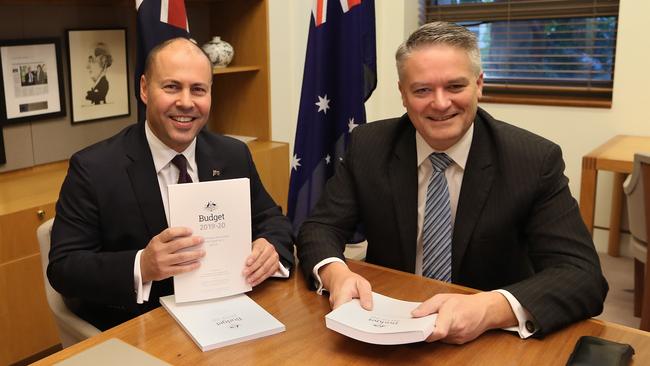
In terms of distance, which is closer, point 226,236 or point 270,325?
point 270,325

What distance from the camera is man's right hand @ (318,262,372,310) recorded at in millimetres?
1406

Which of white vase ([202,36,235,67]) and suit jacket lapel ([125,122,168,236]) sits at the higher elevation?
white vase ([202,36,235,67])

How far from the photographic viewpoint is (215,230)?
145cm

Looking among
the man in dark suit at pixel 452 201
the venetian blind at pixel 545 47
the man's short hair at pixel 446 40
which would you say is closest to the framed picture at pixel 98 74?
the man in dark suit at pixel 452 201

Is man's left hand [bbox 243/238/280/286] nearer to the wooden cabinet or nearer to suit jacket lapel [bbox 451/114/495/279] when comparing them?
suit jacket lapel [bbox 451/114/495/279]

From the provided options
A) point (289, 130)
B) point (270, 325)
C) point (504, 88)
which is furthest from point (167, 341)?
point (504, 88)

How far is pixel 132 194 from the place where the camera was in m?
1.76

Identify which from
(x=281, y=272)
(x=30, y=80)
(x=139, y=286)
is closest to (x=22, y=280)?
(x=30, y=80)

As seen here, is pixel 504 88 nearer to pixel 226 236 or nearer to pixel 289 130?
pixel 289 130

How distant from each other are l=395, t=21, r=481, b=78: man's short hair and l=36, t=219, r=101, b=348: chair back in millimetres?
1098

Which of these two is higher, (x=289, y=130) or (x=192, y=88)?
(x=192, y=88)

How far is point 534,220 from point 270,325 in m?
0.76

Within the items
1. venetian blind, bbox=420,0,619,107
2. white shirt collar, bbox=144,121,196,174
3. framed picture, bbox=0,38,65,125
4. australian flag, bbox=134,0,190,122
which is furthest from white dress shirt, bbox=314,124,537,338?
venetian blind, bbox=420,0,619,107

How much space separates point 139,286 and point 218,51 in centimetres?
248
